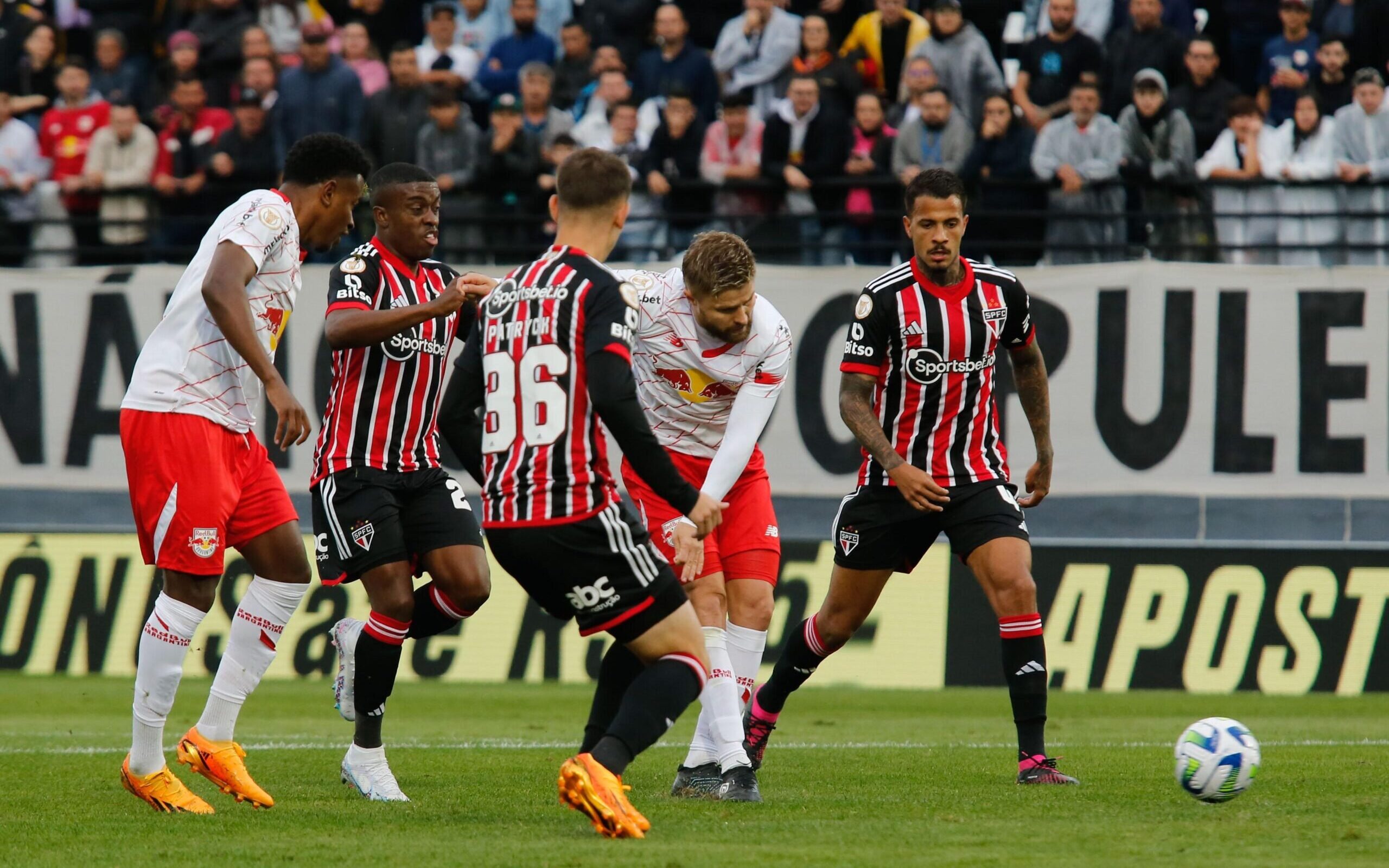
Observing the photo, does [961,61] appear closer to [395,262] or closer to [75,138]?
[75,138]

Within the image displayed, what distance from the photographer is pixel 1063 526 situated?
13.6 meters

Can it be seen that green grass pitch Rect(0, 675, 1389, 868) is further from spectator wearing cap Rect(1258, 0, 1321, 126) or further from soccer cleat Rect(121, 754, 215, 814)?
spectator wearing cap Rect(1258, 0, 1321, 126)

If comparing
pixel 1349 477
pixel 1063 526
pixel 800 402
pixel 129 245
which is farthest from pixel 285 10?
pixel 1349 477

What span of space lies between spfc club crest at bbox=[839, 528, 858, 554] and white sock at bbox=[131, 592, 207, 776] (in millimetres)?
2731

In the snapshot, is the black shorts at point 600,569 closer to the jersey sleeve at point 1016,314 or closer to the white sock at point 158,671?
the white sock at point 158,671

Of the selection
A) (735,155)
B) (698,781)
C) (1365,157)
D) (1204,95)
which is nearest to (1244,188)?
(1365,157)

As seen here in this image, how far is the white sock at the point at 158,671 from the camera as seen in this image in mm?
6359

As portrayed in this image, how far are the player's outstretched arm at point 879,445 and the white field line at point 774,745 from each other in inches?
75.5

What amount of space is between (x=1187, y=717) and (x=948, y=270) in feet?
14.6

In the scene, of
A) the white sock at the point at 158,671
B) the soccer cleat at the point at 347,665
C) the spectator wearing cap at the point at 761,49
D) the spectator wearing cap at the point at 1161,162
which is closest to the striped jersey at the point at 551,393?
the white sock at the point at 158,671

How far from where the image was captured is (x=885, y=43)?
51.3 feet

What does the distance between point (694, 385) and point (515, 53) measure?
34.0ft

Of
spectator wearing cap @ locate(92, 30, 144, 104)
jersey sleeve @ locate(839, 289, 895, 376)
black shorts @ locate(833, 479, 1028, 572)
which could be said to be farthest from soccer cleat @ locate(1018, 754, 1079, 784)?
spectator wearing cap @ locate(92, 30, 144, 104)

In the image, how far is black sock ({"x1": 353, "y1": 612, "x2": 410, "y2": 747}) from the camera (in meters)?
6.80
